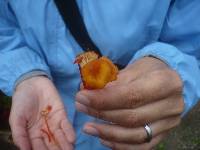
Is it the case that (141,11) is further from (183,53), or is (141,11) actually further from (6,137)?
(6,137)

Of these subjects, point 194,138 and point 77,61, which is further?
point 194,138

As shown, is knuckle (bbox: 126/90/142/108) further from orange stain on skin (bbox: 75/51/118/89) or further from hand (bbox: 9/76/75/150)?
hand (bbox: 9/76/75/150)

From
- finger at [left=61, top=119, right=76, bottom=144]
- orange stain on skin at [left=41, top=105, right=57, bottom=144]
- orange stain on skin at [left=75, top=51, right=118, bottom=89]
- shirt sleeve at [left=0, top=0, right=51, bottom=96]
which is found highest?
orange stain on skin at [left=75, top=51, right=118, bottom=89]

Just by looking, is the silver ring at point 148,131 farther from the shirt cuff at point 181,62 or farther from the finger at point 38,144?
the finger at point 38,144

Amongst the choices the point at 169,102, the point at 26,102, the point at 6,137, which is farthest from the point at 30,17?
the point at 6,137

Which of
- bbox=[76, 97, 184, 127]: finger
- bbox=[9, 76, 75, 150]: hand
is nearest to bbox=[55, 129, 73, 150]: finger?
bbox=[9, 76, 75, 150]: hand
